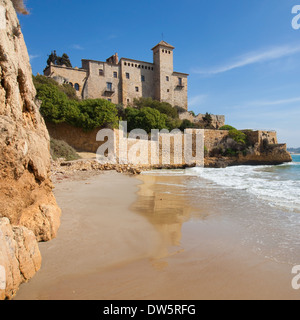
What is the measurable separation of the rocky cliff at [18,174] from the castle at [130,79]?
32.0 metres

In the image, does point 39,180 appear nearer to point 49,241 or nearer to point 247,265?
point 49,241

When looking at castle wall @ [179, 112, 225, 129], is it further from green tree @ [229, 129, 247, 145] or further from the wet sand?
the wet sand

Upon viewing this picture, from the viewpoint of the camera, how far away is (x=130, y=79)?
38031 millimetres

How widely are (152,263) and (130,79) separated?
38.5 metres

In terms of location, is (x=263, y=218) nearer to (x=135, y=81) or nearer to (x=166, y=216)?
(x=166, y=216)

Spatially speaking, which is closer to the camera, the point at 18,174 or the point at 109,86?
the point at 18,174

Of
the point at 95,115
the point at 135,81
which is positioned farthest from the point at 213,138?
the point at 135,81

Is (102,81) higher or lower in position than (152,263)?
higher

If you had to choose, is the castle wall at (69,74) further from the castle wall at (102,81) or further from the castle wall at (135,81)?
the castle wall at (135,81)

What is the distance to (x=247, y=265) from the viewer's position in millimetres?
2820

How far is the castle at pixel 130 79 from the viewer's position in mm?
34156

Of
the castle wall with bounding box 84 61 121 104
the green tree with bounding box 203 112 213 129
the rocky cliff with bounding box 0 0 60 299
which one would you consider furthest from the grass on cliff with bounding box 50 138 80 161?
the green tree with bounding box 203 112 213 129

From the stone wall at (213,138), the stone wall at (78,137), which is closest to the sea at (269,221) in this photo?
the stone wall at (78,137)

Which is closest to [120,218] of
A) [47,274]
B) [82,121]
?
[47,274]
